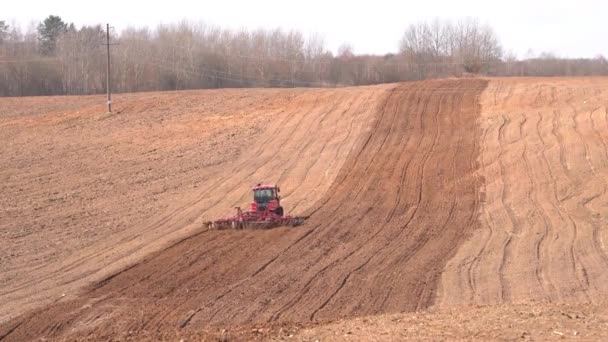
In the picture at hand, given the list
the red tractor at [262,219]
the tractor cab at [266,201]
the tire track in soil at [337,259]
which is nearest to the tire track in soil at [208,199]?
the tire track in soil at [337,259]

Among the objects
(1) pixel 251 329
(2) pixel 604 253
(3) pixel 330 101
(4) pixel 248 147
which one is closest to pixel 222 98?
(3) pixel 330 101

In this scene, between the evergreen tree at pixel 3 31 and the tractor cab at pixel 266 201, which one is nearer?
the tractor cab at pixel 266 201

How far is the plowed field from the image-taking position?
1780 centimetres

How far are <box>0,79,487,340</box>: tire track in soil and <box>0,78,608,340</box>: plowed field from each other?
9 cm

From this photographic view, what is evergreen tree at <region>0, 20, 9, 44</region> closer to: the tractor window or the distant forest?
the distant forest

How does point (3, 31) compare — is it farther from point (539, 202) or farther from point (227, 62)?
point (539, 202)

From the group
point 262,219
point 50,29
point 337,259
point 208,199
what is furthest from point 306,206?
point 50,29

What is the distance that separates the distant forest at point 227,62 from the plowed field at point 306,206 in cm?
3355

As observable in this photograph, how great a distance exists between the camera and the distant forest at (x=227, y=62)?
87.8m

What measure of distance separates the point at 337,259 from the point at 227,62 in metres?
76.3

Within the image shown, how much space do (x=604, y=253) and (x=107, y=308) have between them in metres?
→ 13.1

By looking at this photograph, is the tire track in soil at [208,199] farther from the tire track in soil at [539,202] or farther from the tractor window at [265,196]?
the tire track in soil at [539,202]

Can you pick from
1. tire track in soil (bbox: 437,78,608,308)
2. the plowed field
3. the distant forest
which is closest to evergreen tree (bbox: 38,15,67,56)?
the distant forest

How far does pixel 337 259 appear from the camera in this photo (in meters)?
21.7
